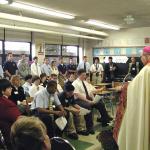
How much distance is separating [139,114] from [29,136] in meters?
0.85

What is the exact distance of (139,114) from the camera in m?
1.86

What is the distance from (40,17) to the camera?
1011 centimetres

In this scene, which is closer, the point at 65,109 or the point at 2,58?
the point at 65,109

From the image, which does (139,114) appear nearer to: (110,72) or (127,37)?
(110,72)

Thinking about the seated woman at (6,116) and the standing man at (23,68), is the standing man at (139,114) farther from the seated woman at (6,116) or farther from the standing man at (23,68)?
the standing man at (23,68)

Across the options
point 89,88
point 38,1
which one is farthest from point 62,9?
point 89,88

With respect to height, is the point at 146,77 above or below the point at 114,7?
below

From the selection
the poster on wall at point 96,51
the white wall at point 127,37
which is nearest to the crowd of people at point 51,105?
the white wall at point 127,37

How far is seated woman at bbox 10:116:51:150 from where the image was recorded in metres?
1.35

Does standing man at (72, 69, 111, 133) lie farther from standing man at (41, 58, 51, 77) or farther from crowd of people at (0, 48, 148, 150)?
standing man at (41, 58, 51, 77)

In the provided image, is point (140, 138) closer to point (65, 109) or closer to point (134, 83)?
point (134, 83)

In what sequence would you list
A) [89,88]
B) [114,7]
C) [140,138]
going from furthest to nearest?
1. [114,7]
2. [89,88]
3. [140,138]

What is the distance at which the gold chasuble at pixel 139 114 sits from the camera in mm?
1828

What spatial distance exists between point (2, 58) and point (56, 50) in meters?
3.29
